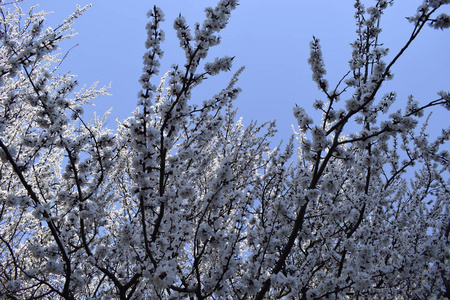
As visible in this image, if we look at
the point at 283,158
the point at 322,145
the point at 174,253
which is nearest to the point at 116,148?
the point at 174,253

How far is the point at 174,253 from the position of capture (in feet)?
11.4

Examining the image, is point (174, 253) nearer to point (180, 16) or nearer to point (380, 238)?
point (180, 16)

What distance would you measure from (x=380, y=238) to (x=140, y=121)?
4077 millimetres

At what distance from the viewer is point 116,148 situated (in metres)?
4.24

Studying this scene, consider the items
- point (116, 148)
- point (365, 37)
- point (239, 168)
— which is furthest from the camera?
point (239, 168)

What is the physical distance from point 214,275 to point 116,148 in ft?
7.18

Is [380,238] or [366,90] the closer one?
[366,90]

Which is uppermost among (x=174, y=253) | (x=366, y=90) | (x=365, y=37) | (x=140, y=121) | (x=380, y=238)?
(x=365, y=37)

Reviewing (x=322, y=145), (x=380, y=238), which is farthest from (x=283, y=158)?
(x=380, y=238)

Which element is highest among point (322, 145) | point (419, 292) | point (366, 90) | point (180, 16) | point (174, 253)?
point (180, 16)

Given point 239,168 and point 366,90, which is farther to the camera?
point 239,168

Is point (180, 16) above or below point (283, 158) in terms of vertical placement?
above

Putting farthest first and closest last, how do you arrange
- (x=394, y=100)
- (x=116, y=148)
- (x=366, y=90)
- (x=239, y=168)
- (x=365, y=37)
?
(x=239, y=168) → (x=365, y=37) → (x=116, y=148) → (x=394, y=100) → (x=366, y=90)

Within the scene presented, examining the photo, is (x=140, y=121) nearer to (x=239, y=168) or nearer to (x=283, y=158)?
(x=283, y=158)
